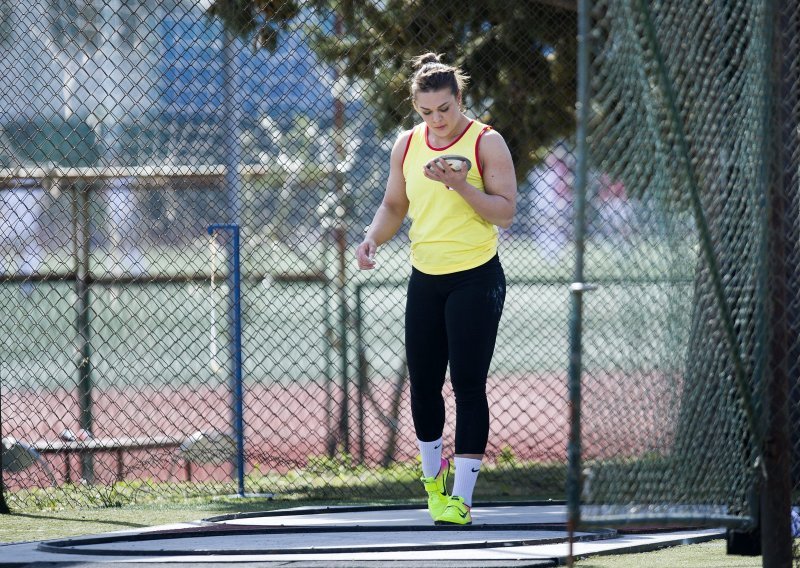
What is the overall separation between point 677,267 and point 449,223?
1.00m

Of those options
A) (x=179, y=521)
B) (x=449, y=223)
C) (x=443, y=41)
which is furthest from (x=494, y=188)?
(x=443, y=41)

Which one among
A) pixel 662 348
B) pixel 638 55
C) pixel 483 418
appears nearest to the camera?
pixel 638 55

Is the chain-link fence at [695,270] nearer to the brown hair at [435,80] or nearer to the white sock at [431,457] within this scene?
the brown hair at [435,80]

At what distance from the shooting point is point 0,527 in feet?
18.1

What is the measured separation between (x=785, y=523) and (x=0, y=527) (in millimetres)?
3635

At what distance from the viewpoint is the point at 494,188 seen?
4.49m

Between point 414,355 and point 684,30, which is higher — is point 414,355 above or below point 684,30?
below

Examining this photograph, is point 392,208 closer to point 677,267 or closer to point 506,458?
point 677,267

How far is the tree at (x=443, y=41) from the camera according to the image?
6867 millimetres

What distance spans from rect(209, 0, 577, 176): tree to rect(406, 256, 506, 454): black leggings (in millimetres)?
2597

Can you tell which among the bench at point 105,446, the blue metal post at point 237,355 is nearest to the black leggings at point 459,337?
the blue metal post at point 237,355

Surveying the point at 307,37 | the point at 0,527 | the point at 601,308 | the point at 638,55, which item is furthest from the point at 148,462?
the point at 638,55

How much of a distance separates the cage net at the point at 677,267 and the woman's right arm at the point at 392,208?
0.99 meters

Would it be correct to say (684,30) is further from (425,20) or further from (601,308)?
(425,20)
